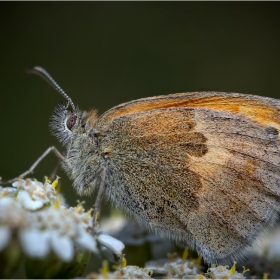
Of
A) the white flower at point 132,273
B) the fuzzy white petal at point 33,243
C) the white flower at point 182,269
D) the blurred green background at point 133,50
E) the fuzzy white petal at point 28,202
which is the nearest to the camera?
the fuzzy white petal at point 33,243

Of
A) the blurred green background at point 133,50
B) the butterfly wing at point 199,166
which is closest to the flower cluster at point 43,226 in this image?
the butterfly wing at point 199,166

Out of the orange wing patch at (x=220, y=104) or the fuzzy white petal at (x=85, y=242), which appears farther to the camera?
the orange wing patch at (x=220, y=104)

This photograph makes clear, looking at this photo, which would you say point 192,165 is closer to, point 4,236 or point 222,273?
point 222,273

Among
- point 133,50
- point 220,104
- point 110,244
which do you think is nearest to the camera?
point 110,244

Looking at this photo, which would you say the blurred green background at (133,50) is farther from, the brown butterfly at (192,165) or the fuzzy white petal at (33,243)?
the fuzzy white petal at (33,243)

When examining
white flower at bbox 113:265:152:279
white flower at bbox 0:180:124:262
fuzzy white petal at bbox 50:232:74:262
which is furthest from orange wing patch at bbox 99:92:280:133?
fuzzy white petal at bbox 50:232:74:262

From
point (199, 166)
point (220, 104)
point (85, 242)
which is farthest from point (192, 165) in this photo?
point (85, 242)

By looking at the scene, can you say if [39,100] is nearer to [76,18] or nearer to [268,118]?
[76,18]
